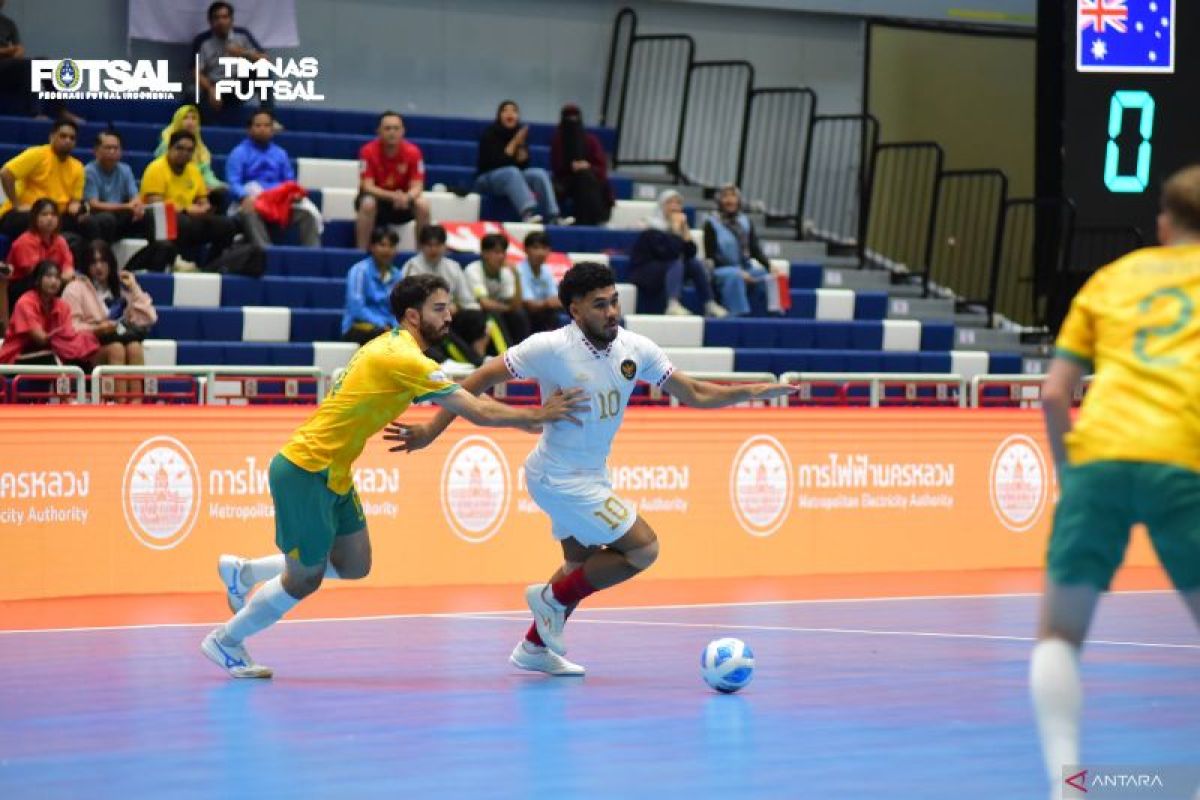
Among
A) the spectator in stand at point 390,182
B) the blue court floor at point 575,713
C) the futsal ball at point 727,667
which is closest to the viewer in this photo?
the blue court floor at point 575,713

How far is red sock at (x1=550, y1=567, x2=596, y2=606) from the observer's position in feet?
31.8

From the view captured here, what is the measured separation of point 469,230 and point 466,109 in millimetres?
4776

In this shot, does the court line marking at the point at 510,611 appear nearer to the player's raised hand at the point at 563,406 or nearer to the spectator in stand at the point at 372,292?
the player's raised hand at the point at 563,406

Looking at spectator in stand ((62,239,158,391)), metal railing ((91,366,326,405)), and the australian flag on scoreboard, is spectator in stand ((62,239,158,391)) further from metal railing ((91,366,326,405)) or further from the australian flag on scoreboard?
the australian flag on scoreboard

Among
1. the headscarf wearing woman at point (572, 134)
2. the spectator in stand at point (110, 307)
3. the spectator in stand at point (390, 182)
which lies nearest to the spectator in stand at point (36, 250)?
the spectator in stand at point (110, 307)

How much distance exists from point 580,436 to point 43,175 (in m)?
9.46

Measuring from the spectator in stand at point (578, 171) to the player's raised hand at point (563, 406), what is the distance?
11883 mm

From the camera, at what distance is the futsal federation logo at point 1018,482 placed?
17.0m

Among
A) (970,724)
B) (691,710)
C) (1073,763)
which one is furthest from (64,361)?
(1073,763)

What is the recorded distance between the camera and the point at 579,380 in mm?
9664

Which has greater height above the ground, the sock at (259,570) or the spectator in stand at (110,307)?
the spectator in stand at (110,307)

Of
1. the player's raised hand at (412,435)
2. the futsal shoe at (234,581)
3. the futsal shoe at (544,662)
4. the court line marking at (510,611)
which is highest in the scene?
the player's raised hand at (412,435)

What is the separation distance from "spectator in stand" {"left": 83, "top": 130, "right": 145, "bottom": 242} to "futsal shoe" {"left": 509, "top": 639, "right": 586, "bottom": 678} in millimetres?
9045

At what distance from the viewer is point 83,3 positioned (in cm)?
2180
